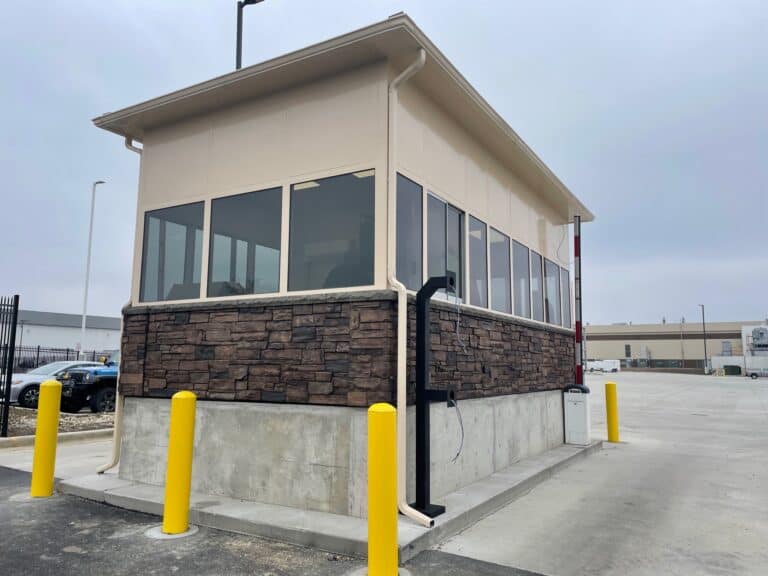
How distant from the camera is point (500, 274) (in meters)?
8.06

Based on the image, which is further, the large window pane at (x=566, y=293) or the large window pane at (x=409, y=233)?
the large window pane at (x=566, y=293)

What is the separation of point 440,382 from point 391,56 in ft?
11.1

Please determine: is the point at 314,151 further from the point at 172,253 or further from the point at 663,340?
the point at 663,340

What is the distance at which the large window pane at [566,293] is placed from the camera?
11008 millimetres

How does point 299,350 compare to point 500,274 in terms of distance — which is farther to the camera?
point 500,274

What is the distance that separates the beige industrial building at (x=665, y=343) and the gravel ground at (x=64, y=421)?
6983cm

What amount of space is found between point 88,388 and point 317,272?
1119 cm

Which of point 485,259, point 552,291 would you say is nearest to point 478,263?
point 485,259

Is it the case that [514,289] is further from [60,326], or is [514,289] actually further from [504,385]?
[60,326]

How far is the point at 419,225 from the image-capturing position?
19.8 feet

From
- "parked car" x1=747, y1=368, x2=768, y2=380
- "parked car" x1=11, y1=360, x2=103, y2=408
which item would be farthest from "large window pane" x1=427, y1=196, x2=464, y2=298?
"parked car" x1=747, y1=368, x2=768, y2=380

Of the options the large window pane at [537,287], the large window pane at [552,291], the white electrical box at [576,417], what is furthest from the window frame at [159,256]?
the white electrical box at [576,417]

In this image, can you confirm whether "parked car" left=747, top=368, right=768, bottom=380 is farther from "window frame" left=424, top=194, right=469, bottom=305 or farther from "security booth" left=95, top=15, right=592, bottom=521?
"window frame" left=424, top=194, right=469, bottom=305

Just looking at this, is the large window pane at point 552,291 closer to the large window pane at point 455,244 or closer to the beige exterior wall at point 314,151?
the beige exterior wall at point 314,151
